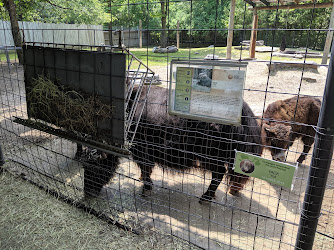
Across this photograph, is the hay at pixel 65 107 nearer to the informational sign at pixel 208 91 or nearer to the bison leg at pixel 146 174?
the informational sign at pixel 208 91

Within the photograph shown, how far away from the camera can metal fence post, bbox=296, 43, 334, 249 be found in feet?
5.81

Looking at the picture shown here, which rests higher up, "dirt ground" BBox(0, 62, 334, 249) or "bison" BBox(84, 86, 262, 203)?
"bison" BBox(84, 86, 262, 203)

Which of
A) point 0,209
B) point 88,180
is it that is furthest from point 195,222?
point 0,209

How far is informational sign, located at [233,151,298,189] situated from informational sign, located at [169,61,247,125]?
318 millimetres

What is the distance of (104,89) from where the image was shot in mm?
2680

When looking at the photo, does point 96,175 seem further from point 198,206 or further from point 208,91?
point 208,91

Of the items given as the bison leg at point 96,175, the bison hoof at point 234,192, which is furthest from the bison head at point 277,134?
the bison leg at point 96,175

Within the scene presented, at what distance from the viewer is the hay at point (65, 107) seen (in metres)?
2.78

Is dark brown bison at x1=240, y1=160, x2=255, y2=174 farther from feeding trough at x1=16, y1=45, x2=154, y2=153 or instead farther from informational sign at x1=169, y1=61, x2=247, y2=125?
feeding trough at x1=16, y1=45, x2=154, y2=153

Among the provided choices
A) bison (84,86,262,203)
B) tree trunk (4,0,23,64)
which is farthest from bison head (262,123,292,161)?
tree trunk (4,0,23,64)

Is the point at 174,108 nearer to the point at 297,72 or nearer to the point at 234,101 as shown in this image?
the point at 234,101

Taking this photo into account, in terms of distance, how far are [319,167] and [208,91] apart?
3.22ft

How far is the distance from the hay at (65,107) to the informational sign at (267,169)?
4.35 feet

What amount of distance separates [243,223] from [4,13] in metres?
17.2
